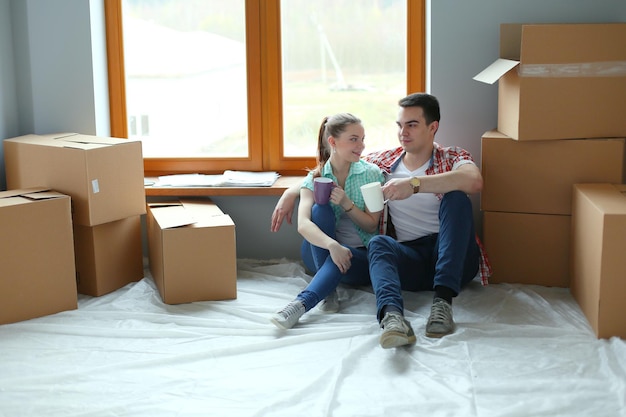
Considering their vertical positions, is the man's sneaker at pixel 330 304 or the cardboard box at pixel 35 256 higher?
the cardboard box at pixel 35 256

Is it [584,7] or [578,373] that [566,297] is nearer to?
[578,373]

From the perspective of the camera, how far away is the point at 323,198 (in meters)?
2.90

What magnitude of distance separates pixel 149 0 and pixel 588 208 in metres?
2.10

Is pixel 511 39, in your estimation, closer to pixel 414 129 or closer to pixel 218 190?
pixel 414 129

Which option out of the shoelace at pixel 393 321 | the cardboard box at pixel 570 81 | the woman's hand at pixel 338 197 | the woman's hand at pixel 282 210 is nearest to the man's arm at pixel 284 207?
the woman's hand at pixel 282 210

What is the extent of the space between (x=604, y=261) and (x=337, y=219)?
3.34ft

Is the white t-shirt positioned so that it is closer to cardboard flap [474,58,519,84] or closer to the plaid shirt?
the plaid shirt

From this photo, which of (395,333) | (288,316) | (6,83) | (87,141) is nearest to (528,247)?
(395,333)

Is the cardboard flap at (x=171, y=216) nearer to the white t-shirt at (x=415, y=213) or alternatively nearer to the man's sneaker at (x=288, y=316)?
the man's sneaker at (x=288, y=316)

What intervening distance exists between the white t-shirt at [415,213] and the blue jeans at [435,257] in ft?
0.24

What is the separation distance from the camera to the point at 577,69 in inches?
113

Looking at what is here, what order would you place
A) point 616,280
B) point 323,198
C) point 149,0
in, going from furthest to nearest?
point 149,0 → point 323,198 → point 616,280

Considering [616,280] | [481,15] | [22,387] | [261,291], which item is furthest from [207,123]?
[616,280]

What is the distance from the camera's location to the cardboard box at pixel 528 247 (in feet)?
10.1
